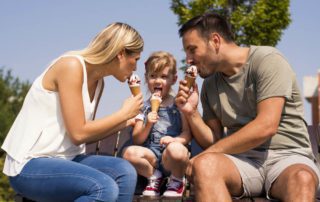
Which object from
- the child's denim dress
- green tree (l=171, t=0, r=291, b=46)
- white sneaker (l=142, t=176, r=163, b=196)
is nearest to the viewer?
white sneaker (l=142, t=176, r=163, b=196)

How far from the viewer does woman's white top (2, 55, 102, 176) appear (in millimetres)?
3143

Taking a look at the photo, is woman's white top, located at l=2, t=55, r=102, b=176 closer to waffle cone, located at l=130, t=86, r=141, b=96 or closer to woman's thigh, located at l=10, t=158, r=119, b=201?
woman's thigh, located at l=10, t=158, r=119, b=201

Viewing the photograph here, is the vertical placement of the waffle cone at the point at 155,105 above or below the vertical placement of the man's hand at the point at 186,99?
below

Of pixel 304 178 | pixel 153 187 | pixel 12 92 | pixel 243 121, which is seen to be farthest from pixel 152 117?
pixel 12 92

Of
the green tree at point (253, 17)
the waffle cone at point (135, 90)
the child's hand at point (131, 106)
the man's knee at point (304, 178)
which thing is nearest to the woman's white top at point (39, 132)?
the child's hand at point (131, 106)

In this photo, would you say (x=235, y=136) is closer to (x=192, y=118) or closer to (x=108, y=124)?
(x=192, y=118)

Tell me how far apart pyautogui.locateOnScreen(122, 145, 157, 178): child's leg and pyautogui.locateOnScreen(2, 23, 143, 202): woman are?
0.48m

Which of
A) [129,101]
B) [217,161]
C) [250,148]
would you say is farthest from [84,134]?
[250,148]

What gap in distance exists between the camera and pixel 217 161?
3.13 m

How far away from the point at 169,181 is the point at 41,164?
1040 millimetres

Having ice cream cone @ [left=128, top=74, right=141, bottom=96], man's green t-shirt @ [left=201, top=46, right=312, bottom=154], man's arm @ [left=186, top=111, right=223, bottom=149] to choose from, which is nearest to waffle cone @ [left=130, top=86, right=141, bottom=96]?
ice cream cone @ [left=128, top=74, right=141, bottom=96]

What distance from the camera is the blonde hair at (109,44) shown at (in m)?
3.28

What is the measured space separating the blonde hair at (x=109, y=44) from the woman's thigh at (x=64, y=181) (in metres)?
0.67

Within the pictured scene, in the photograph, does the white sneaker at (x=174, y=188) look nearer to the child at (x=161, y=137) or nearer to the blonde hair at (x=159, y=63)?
the child at (x=161, y=137)
